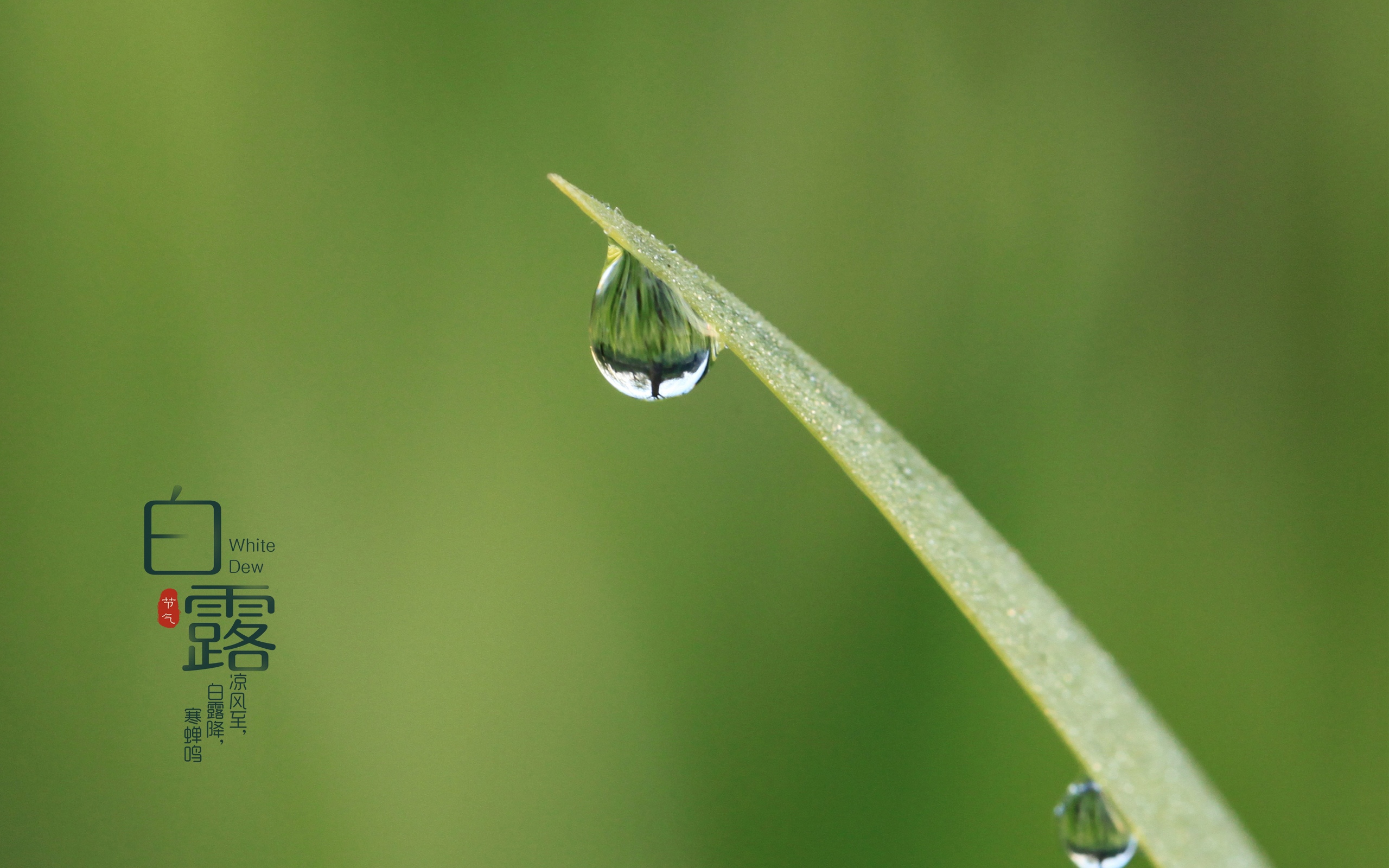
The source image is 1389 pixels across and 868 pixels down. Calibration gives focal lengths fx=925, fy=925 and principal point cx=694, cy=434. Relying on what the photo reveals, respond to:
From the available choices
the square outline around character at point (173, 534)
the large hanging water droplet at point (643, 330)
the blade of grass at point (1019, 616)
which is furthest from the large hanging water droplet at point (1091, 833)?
Result: the square outline around character at point (173, 534)

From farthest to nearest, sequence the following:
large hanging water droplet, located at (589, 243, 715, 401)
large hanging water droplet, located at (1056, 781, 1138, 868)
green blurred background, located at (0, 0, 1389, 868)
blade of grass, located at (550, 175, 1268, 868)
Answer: green blurred background, located at (0, 0, 1389, 868) < large hanging water droplet, located at (589, 243, 715, 401) < large hanging water droplet, located at (1056, 781, 1138, 868) < blade of grass, located at (550, 175, 1268, 868)

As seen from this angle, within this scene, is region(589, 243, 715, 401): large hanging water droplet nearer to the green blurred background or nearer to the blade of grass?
the blade of grass

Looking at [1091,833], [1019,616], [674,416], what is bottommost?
[1091,833]

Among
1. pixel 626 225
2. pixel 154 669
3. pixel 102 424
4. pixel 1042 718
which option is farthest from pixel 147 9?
pixel 1042 718

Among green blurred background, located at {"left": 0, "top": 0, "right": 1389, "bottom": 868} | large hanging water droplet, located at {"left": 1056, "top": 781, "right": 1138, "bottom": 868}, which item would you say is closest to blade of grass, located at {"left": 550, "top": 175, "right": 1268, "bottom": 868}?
large hanging water droplet, located at {"left": 1056, "top": 781, "right": 1138, "bottom": 868}

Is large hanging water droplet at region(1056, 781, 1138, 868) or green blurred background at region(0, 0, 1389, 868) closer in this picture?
large hanging water droplet at region(1056, 781, 1138, 868)

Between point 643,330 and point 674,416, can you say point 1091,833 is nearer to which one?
point 643,330

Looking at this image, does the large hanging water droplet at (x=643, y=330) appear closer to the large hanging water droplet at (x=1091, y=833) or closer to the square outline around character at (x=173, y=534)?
the large hanging water droplet at (x=1091, y=833)

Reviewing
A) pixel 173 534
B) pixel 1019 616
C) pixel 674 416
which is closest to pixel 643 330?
pixel 1019 616
